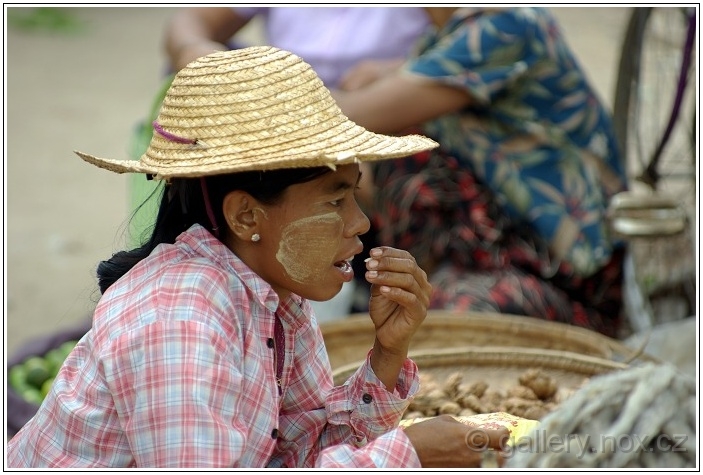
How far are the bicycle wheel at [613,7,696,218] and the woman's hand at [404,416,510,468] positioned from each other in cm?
258

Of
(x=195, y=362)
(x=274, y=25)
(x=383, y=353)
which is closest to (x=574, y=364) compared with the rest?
(x=383, y=353)

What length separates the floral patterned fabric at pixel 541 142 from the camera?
350 centimetres

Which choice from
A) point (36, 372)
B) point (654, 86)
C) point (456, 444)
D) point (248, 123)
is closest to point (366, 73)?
point (36, 372)

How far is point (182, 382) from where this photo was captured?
5.30 feet

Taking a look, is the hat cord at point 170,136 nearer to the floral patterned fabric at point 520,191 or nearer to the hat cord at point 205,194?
the hat cord at point 205,194

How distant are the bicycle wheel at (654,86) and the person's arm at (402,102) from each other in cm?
109

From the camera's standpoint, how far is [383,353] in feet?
6.51

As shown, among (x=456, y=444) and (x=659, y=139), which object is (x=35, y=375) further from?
(x=659, y=139)

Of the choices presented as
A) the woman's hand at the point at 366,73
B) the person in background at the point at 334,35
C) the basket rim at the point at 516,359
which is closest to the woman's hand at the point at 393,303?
the basket rim at the point at 516,359

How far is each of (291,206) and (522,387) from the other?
0.95 metres

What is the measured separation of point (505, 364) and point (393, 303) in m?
0.86

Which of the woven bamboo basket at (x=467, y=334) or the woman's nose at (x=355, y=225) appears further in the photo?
the woven bamboo basket at (x=467, y=334)

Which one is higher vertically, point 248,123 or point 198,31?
point 248,123

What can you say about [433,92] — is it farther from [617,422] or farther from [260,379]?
[617,422]
